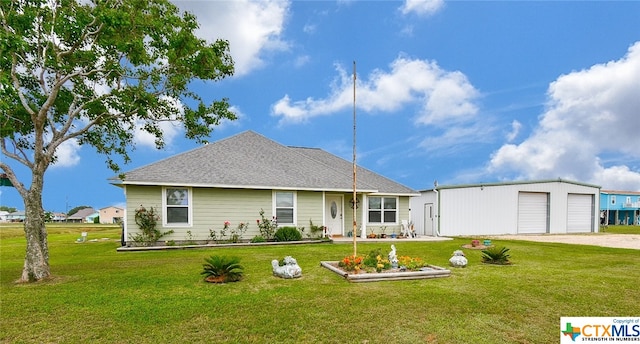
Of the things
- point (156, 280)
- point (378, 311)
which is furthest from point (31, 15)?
point (378, 311)

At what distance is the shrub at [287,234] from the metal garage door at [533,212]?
680 inches

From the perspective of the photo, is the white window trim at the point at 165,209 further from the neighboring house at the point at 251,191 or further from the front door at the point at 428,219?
the front door at the point at 428,219

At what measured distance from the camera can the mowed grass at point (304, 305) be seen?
4.44 m

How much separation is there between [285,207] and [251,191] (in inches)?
72.5

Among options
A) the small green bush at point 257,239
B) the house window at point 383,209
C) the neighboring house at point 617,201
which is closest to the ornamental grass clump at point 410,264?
the small green bush at point 257,239

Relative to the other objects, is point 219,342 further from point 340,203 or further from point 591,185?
point 591,185

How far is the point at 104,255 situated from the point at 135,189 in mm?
2900

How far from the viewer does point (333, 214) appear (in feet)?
59.2

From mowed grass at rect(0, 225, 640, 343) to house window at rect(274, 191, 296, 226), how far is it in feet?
21.9

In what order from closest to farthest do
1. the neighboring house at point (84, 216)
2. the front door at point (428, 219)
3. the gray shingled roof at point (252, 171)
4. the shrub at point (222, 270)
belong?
the shrub at point (222, 270) → the gray shingled roof at point (252, 171) → the front door at point (428, 219) → the neighboring house at point (84, 216)

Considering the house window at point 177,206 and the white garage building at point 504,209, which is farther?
the white garage building at point 504,209

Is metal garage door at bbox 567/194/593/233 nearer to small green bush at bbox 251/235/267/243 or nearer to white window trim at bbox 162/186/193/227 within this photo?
small green bush at bbox 251/235/267/243

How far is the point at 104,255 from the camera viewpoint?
38.7ft

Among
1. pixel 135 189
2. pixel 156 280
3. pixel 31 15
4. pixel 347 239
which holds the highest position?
pixel 31 15
